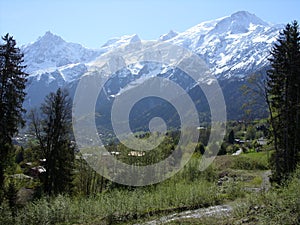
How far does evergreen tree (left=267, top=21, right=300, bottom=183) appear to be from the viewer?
3073cm

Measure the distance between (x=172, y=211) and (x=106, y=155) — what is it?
2253cm

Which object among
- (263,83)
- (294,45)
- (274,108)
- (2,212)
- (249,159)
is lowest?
(249,159)

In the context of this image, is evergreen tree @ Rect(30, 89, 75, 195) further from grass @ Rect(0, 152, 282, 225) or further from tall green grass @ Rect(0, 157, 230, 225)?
tall green grass @ Rect(0, 157, 230, 225)

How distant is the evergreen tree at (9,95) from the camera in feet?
84.3

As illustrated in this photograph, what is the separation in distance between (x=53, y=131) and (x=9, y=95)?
7629 millimetres

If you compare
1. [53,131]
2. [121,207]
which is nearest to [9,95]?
[53,131]

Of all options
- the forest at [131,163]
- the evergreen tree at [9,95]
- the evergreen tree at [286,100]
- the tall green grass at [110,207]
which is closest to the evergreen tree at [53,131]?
the forest at [131,163]

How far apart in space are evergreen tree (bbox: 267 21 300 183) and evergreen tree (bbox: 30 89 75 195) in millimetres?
18128

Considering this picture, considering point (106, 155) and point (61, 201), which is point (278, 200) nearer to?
point (61, 201)

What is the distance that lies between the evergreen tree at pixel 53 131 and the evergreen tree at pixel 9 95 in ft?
18.5

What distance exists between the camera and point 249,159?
60.2 metres

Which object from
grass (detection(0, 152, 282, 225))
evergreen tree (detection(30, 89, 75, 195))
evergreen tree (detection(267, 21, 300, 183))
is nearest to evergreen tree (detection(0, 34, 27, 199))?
evergreen tree (detection(30, 89, 75, 195))

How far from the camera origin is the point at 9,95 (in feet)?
84.7

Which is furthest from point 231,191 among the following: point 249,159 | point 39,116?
point 249,159
